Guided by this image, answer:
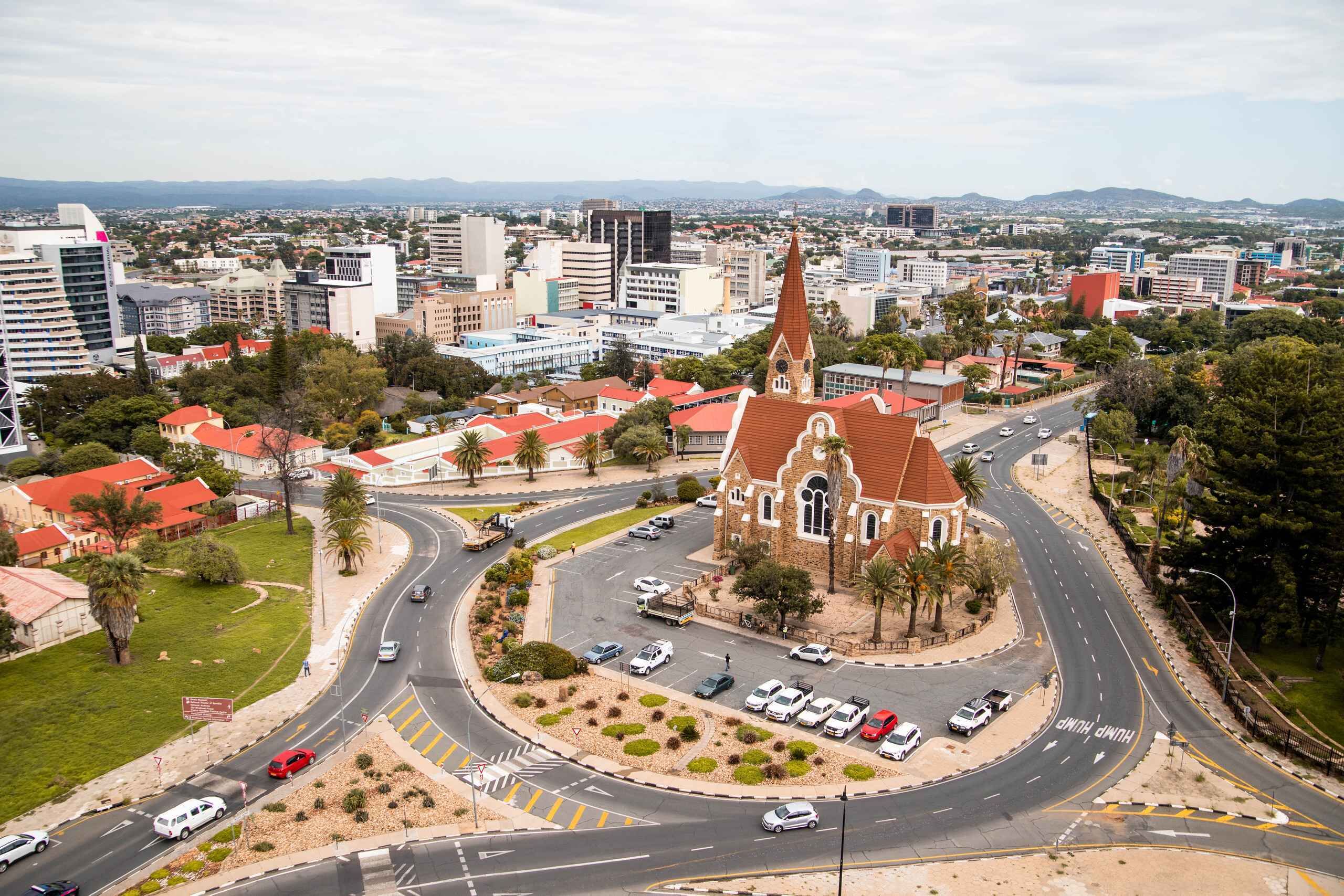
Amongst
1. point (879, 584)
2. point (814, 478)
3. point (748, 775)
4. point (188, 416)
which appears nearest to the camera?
point (748, 775)

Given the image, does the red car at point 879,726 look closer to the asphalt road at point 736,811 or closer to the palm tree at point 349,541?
the asphalt road at point 736,811

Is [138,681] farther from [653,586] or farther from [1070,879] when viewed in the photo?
[1070,879]

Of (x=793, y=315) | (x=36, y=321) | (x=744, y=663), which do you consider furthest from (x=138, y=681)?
(x=36, y=321)

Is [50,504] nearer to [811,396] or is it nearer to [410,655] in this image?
[410,655]

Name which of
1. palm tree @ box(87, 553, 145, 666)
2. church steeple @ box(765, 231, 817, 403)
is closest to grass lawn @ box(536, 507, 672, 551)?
church steeple @ box(765, 231, 817, 403)

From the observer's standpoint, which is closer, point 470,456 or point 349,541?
point 349,541

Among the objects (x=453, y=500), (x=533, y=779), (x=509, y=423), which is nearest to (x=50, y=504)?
(x=453, y=500)

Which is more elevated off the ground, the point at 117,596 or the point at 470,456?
the point at 117,596
